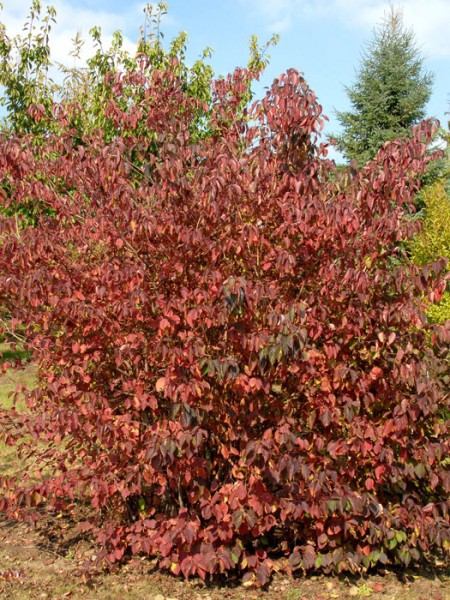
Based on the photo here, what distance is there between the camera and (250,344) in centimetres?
301

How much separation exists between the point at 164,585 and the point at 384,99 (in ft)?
48.4

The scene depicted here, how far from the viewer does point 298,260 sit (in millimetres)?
3402

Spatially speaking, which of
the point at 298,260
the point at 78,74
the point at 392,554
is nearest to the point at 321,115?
the point at 298,260

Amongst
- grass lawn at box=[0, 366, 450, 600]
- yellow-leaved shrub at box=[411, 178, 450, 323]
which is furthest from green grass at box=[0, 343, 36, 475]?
yellow-leaved shrub at box=[411, 178, 450, 323]

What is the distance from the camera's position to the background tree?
15.9 m

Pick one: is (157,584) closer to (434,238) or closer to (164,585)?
(164,585)

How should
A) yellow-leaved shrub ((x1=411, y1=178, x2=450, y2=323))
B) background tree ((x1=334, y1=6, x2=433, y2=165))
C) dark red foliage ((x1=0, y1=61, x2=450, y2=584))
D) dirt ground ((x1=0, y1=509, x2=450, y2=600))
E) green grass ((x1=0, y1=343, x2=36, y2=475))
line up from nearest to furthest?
dark red foliage ((x1=0, y1=61, x2=450, y2=584)) → dirt ground ((x1=0, y1=509, x2=450, y2=600)) → green grass ((x1=0, y1=343, x2=36, y2=475)) → yellow-leaved shrub ((x1=411, y1=178, x2=450, y2=323)) → background tree ((x1=334, y1=6, x2=433, y2=165))

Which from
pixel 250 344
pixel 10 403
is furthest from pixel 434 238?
pixel 250 344

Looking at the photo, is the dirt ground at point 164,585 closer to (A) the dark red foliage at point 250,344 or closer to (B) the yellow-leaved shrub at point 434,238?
(A) the dark red foliage at point 250,344

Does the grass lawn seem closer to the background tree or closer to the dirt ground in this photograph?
the dirt ground

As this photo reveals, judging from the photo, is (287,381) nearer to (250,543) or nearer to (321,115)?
(250,543)

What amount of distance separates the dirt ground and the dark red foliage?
0.47 ft

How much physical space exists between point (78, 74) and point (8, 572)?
12088 millimetres

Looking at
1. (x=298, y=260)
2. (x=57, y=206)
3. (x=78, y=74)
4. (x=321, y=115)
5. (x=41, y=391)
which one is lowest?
(x=41, y=391)
